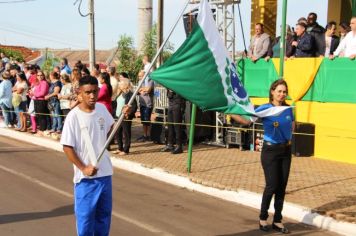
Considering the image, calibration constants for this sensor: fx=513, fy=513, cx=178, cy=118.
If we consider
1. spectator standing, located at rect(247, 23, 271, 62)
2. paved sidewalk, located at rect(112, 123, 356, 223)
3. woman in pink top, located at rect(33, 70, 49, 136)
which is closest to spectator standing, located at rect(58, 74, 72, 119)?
woman in pink top, located at rect(33, 70, 49, 136)

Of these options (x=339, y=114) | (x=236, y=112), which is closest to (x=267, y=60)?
(x=339, y=114)

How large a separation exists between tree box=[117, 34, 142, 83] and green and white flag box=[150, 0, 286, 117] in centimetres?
1701

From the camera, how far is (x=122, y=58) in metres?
25.2

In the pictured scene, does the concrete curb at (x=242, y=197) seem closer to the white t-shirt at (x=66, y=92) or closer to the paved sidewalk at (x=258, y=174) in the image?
the paved sidewalk at (x=258, y=174)

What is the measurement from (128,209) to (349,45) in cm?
605

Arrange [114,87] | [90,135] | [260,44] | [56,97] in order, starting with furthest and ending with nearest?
1. [56,97]
2. [114,87]
3. [260,44]
4. [90,135]

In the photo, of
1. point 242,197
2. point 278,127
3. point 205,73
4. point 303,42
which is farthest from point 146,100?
point 278,127

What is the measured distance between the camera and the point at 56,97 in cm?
1427

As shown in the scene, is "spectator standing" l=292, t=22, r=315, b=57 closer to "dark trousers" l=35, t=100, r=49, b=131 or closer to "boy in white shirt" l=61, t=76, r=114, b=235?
"dark trousers" l=35, t=100, r=49, b=131

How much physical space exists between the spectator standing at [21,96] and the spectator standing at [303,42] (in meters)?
8.43

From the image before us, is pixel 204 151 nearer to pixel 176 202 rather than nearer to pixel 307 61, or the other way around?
pixel 307 61

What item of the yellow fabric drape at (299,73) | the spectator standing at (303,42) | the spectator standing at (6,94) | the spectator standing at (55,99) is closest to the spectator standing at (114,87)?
the spectator standing at (55,99)

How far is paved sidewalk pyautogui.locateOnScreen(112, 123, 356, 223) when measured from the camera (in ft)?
24.9

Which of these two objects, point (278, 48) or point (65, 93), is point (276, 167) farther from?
point (65, 93)
